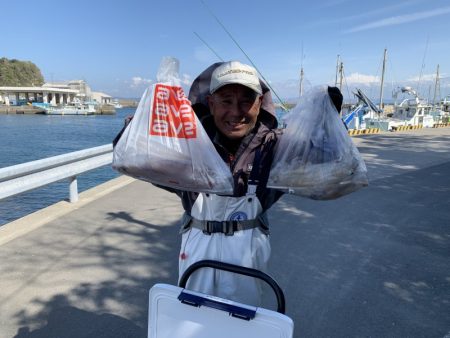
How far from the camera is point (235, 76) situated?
1.69 m

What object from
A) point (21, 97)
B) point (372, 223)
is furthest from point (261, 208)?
point (21, 97)

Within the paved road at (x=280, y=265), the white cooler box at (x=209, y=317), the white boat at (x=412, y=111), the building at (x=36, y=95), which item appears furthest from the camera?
the building at (x=36, y=95)

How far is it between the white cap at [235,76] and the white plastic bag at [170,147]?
0.66 ft

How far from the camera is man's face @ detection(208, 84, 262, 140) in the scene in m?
1.76

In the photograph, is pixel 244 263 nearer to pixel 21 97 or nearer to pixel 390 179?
pixel 390 179

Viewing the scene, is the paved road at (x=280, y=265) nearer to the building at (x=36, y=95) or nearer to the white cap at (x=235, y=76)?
the white cap at (x=235, y=76)

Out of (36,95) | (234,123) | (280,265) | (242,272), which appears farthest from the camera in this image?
(36,95)

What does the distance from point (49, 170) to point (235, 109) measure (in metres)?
3.58

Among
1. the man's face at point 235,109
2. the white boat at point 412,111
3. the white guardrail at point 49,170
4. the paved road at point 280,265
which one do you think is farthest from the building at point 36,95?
the man's face at point 235,109

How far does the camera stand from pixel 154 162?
159 cm

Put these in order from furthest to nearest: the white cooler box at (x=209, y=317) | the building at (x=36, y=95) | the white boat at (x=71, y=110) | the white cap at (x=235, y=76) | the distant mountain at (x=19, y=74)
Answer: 1. the distant mountain at (x=19, y=74)
2. the building at (x=36, y=95)
3. the white boat at (x=71, y=110)
4. the white cap at (x=235, y=76)
5. the white cooler box at (x=209, y=317)

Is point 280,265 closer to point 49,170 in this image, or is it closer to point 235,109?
point 235,109

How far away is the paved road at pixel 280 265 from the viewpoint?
103 inches

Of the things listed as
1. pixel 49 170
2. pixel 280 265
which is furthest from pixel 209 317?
pixel 49 170
